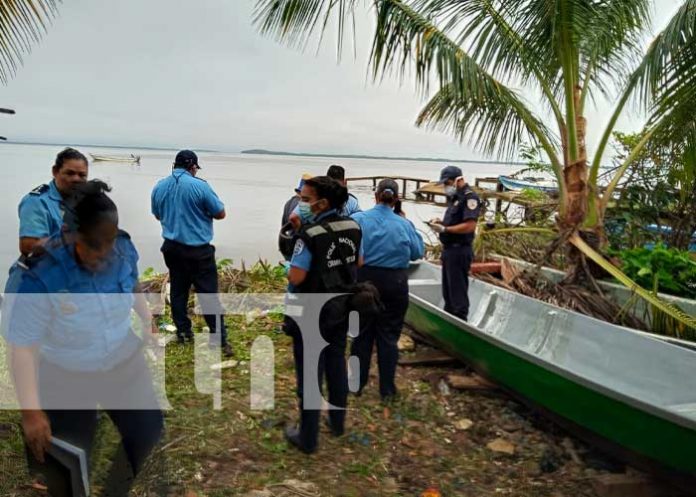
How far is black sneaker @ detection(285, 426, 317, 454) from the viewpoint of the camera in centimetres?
345

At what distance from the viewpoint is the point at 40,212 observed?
309 cm

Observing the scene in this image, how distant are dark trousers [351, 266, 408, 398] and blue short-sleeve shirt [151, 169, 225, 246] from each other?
153 centimetres

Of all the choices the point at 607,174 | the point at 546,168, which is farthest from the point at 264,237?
the point at 607,174

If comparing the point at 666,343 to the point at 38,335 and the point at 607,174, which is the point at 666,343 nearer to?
the point at 607,174

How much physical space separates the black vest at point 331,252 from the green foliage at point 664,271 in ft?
11.9

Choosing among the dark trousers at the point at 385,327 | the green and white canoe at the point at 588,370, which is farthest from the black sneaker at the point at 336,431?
the green and white canoe at the point at 588,370

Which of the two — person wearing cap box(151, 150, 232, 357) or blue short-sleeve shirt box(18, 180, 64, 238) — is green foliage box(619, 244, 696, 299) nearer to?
person wearing cap box(151, 150, 232, 357)

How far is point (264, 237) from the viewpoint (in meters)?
15.4

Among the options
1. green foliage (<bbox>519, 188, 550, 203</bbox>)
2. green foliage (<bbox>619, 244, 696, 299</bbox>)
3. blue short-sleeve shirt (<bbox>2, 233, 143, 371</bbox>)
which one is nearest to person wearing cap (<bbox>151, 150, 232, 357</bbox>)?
blue short-sleeve shirt (<bbox>2, 233, 143, 371</bbox>)

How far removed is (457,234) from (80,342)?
364 centimetres

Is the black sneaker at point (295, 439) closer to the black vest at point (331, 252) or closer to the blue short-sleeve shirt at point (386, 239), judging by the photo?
the black vest at point (331, 252)

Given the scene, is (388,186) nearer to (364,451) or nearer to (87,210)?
(364,451)

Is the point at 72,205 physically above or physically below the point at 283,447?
above

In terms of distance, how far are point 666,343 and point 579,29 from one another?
3.21m
